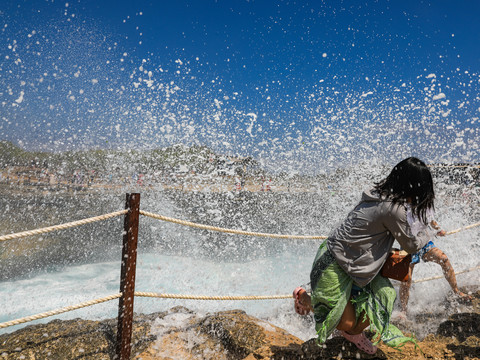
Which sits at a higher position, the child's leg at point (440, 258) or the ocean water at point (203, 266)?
the child's leg at point (440, 258)

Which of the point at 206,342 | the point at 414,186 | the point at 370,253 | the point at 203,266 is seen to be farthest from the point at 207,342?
the point at 203,266

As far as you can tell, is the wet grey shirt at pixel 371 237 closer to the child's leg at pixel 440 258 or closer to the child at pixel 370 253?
the child at pixel 370 253

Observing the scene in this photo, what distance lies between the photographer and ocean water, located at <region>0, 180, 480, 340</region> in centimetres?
560

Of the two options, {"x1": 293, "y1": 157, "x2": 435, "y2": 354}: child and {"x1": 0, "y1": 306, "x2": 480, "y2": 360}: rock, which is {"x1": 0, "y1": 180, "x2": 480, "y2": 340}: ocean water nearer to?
{"x1": 0, "y1": 306, "x2": 480, "y2": 360}: rock

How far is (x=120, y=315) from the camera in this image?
7.72ft

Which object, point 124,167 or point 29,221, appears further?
point 124,167

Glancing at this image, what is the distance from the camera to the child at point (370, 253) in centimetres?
179

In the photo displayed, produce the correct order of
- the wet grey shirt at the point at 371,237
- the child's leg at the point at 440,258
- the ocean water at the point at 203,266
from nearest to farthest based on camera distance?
the wet grey shirt at the point at 371,237, the child's leg at the point at 440,258, the ocean water at the point at 203,266


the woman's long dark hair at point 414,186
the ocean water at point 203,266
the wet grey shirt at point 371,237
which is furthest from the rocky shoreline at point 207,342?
the woman's long dark hair at point 414,186

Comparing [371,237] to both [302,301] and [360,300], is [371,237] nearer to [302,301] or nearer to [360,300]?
[360,300]

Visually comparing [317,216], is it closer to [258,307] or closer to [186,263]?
[186,263]

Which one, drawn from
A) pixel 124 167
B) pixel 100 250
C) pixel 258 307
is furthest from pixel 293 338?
pixel 124 167

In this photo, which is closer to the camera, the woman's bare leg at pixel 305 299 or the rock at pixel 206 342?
the woman's bare leg at pixel 305 299

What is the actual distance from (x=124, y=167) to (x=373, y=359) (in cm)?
3180
